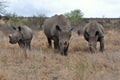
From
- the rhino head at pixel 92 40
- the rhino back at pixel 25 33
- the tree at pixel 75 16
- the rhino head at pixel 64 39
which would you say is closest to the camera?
the rhino head at pixel 64 39

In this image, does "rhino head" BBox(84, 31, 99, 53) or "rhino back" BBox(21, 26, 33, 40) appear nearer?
"rhino head" BBox(84, 31, 99, 53)

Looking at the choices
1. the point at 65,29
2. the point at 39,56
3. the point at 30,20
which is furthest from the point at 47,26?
the point at 30,20

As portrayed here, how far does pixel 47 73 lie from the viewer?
36.3 ft

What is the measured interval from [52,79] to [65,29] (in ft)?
21.2

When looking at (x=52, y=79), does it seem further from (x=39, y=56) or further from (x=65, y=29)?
(x=65, y=29)

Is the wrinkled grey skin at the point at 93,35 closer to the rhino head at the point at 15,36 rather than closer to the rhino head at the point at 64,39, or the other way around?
the rhino head at the point at 64,39

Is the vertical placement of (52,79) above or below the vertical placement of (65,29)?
below

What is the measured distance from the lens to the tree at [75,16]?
50.7 m

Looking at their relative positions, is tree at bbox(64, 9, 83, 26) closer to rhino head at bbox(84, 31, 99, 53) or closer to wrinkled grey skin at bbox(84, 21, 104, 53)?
wrinkled grey skin at bbox(84, 21, 104, 53)

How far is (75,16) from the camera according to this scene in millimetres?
54375

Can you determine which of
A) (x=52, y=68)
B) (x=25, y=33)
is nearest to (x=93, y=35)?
(x=25, y=33)

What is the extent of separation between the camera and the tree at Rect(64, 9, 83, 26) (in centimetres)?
5066

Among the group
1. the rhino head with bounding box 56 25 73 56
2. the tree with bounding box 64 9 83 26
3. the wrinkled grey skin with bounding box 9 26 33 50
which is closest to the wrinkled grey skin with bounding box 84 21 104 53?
the rhino head with bounding box 56 25 73 56

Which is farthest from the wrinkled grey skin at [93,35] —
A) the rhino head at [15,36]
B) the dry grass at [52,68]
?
the rhino head at [15,36]
